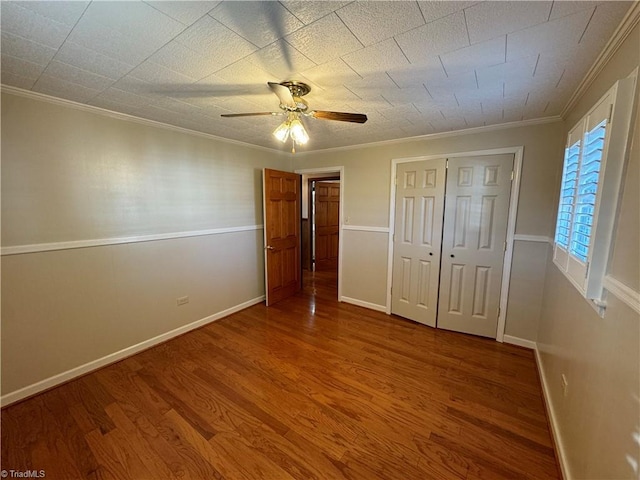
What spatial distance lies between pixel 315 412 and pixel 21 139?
114 inches

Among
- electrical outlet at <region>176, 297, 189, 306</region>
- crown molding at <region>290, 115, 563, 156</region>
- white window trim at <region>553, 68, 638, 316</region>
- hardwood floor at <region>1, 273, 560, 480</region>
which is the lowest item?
hardwood floor at <region>1, 273, 560, 480</region>

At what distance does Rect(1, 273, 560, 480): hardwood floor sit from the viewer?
1491 millimetres

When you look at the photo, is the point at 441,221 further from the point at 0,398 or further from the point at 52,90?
the point at 0,398

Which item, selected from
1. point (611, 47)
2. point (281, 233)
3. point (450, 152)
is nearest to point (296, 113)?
point (611, 47)

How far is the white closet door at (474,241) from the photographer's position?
8.75ft

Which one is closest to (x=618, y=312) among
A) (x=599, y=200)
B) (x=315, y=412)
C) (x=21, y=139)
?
(x=599, y=200)

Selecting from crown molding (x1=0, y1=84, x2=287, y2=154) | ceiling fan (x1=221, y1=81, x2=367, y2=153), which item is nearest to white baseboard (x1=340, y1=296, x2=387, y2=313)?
ceiling fan (x1=221, y1=81, x2=367, y2=153)

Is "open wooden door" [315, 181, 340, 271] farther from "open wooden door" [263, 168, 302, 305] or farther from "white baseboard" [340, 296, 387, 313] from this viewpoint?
"white baseboard" [340, 296, 387, 313]

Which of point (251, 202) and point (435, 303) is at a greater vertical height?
point (251, 202)

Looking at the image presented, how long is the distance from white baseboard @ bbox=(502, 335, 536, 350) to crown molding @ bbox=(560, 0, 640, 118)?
2232 mm

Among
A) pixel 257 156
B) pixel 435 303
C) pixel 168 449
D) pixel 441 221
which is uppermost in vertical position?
pixel 257 156

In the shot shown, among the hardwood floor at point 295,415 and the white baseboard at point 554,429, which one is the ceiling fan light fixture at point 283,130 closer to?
the hardwood floor at point 295,415

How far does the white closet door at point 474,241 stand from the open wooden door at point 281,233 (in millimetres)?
2200

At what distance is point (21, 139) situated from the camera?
184 centimetres
